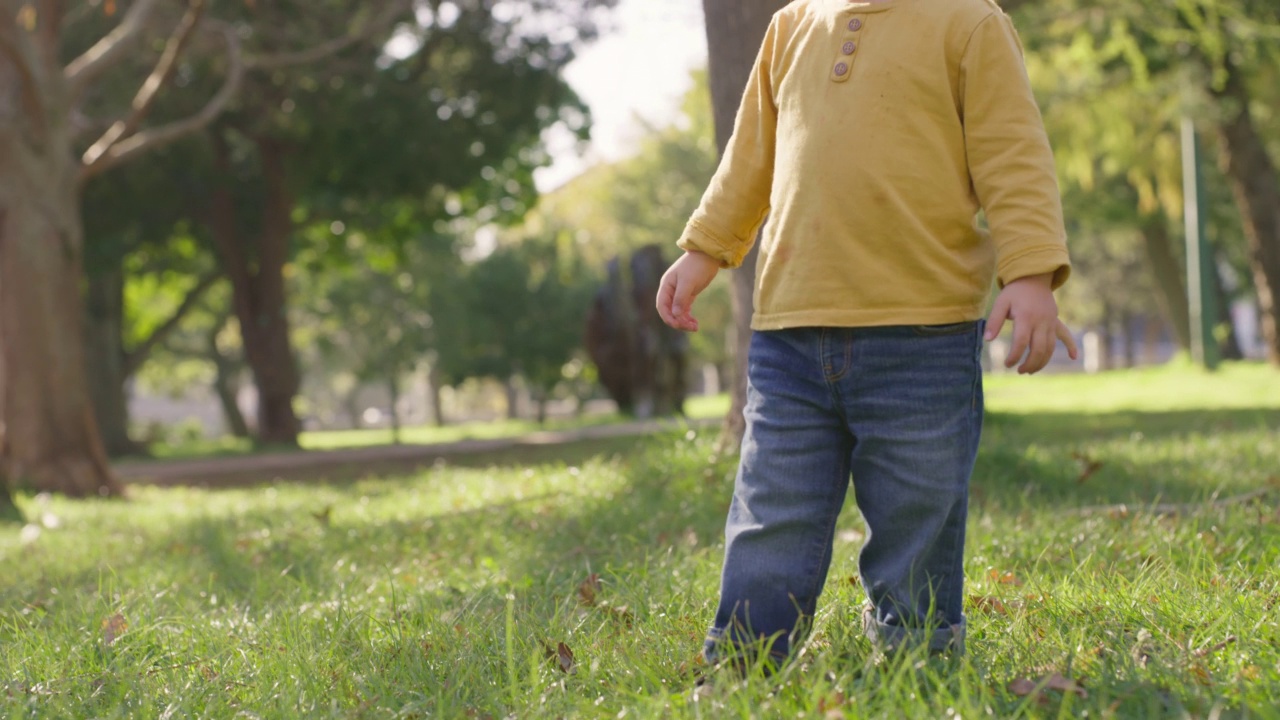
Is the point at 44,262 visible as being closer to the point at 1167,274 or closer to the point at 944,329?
the point at 944,329

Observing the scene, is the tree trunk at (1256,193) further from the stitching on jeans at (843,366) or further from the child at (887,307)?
the stitching on jeans at (843,366)

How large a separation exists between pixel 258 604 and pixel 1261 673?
9.48 ft

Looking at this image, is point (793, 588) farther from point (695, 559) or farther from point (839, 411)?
point (695, 559)

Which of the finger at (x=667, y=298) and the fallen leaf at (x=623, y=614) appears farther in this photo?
the fallen leaf at (x=623, y=614)

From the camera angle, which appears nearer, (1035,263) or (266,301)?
(1035,263)

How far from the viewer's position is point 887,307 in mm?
2578

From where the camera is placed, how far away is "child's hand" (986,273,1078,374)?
2.40 m

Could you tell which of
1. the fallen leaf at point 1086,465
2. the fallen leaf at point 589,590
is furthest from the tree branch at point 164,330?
the fallen leaf at point 589,590

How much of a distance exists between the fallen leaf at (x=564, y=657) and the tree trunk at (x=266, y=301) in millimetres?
18046

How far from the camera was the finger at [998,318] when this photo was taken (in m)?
2.39

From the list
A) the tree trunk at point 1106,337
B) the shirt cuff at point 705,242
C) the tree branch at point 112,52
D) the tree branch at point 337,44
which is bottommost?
the tree trunk at point 1106,337

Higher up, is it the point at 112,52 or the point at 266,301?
the point at 112,52

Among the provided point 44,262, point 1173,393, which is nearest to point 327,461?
point 44,262

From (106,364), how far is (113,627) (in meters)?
22.3
